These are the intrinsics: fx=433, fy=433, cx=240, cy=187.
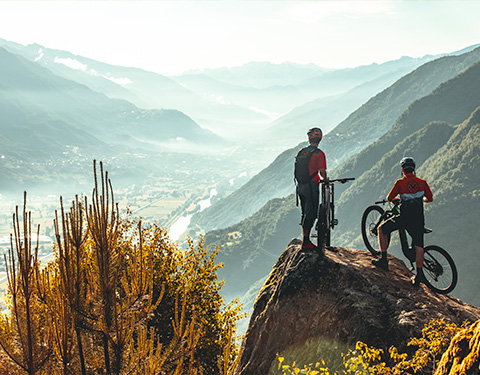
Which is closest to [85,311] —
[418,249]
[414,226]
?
[414,226]

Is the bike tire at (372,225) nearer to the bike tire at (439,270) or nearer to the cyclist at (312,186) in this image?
the bike tire at (439,270)

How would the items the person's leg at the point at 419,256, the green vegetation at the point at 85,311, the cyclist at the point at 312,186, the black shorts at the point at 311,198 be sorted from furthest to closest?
the black shorts at the point at 311,198 < the cyclist at the point at 312,186 < the person's leg at the point at 419,256 < the green vegetation at the point at 85,311

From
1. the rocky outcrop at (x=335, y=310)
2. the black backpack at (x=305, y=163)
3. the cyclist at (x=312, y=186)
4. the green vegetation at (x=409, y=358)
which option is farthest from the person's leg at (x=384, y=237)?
the green vegetation at (x=409, y=358)

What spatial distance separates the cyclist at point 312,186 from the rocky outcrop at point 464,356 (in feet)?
25.5

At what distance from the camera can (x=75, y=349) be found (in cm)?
1152

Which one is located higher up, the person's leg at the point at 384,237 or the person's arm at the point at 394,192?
the person's arm at the point at 394,192

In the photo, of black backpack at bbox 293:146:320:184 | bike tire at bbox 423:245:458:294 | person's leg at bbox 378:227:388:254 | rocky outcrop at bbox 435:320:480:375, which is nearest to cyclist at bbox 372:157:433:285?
bike tire at bbox 423:245:458:294

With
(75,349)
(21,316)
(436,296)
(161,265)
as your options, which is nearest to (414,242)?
(436,296)

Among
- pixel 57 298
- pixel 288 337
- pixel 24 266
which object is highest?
pixel 24 266

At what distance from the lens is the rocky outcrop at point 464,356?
7055mm

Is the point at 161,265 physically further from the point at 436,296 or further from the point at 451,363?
the point at 451,363

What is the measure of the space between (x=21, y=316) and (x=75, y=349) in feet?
7.36

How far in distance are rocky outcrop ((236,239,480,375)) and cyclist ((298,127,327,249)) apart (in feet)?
3.47

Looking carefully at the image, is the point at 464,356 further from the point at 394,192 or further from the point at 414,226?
the point at 394,192
